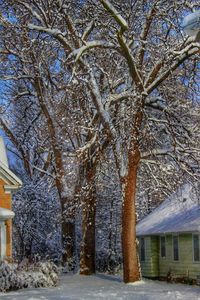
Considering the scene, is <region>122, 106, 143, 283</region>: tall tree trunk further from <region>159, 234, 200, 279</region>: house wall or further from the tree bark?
<region>159, 234, 200, 279</region>: house wall

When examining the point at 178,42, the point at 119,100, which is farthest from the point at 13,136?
the point at 178,42

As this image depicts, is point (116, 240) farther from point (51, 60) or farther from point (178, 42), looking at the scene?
point (178, 42)

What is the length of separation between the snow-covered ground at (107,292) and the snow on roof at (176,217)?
9.19ft

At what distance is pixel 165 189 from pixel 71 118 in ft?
17.8

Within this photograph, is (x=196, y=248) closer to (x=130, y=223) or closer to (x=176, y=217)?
A: (x=176, y=217)

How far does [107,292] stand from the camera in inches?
768

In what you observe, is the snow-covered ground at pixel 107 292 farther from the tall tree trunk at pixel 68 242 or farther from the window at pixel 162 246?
the tall tree trunk at pixel 68 242

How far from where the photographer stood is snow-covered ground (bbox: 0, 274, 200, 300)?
17969 mm

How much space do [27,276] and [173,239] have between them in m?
6.91

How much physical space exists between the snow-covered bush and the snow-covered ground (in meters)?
0.50

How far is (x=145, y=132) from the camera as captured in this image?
21281mm

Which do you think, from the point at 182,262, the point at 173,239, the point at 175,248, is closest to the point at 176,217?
the point at 173,239

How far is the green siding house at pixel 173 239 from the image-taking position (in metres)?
23.3

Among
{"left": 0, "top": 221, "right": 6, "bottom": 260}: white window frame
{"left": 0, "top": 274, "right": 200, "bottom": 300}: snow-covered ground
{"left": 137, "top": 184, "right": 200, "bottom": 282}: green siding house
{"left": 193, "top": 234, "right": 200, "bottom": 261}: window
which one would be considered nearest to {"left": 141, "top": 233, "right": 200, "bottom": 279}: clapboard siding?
{"left": 137, "top": 184, "right": 200, "bottom": 282}: green siding house
